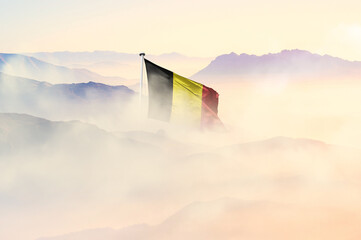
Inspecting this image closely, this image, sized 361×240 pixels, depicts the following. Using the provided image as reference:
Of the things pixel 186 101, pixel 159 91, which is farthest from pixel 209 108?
pixel 159 91

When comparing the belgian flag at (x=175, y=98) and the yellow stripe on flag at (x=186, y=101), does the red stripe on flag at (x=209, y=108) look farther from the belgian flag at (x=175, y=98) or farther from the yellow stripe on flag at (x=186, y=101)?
the yellow stripe on flag at (x=186, y=101)

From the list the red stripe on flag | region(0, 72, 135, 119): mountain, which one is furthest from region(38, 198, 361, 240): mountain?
region(0, 72, 135, 119): mountain

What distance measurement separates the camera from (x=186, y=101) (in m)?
20.3

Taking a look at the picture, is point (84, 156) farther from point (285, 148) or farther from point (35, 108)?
point (35, 108)

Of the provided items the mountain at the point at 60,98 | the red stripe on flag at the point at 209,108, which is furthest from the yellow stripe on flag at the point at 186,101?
the mountain at the point at 60,98

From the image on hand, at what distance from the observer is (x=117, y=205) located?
1928cm

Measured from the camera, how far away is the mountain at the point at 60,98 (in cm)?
5503

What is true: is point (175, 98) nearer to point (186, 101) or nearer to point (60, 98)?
point (186, 101)

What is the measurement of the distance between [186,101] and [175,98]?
592 mm

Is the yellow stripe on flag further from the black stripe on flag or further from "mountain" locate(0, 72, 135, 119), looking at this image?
"mountain" locate(0, 72, 135, 119)

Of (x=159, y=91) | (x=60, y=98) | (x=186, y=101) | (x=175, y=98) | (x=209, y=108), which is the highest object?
(x=60, y=98)

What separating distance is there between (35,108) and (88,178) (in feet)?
119

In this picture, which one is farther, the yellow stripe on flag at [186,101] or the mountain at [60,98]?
the mountain at [60,98]

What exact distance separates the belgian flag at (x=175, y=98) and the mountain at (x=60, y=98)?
38067 millimetres
